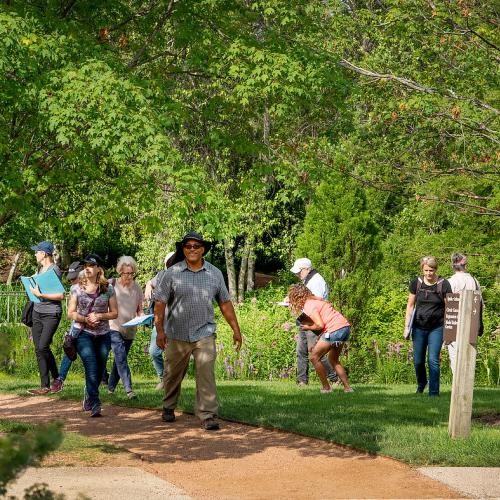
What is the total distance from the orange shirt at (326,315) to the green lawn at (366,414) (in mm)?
823

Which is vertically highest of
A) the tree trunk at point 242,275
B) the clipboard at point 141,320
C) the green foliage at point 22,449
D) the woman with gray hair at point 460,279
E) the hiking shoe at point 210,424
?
the tree trunk at point 242,275

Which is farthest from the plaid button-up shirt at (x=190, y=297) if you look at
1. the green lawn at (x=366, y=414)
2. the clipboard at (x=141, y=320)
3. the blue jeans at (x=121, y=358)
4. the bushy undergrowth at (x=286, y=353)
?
the bushy undergrowth at (x=286, y=353)

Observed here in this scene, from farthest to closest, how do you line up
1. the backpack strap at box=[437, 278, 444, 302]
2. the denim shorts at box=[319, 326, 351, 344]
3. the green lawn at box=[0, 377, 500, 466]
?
the backpack strap at box=[437, 278, 444, 302]
the denim shorts at box=[319, 326, 351, 344]
the green lawn at box=[0, 377, 500, 466]

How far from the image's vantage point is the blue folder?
1300 centimetres

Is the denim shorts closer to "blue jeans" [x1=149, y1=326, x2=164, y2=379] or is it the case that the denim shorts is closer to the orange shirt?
the orange shirt

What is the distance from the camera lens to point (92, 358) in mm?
11000

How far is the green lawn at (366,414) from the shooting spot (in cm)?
864

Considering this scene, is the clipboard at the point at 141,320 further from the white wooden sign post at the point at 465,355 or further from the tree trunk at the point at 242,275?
the tree trunk at the point at 242,275

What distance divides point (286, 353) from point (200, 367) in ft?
26.7

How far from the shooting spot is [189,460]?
27.8 feet

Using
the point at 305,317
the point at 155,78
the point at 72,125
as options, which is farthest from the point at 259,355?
the point at 72,125

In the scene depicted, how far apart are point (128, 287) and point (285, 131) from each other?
18878 mm

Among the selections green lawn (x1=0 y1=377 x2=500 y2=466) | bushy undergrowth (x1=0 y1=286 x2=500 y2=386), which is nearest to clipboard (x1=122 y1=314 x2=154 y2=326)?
green lawn (x1=0 y1=377 x2=500 y2=466)

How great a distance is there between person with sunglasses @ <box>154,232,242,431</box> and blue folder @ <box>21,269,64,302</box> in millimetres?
3118
